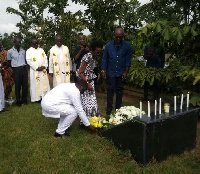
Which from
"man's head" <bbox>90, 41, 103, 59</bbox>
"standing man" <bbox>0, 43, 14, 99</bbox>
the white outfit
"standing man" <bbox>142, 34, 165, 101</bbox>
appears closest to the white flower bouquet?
the white outfit

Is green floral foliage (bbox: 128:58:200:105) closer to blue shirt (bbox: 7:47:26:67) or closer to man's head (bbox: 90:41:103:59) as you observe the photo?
man's head (bbox: 90:41:103:59)

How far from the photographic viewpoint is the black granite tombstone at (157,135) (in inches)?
142

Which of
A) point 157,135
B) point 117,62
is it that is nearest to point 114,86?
point 117,62

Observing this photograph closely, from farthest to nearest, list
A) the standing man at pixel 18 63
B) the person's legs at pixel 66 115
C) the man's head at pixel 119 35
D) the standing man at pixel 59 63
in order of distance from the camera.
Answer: the standing man at pixel 59 63 → the standing man at pixel 18 63 → the man's head at pixel 119 35 → the person's legs at pixel 66 115

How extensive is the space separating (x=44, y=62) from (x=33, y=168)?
4859 millimetres

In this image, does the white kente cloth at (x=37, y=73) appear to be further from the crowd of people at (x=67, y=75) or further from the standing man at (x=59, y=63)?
the standing man at (x=59, y=63)

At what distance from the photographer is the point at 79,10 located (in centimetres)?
1048

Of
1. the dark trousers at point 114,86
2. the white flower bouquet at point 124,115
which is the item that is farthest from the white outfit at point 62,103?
the dark trousers at point 114,86

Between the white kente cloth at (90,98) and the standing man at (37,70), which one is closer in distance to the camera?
the white kente cloth at (90,98)

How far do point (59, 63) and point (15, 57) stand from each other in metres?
1.28

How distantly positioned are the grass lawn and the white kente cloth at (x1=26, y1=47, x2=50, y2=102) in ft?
9.02

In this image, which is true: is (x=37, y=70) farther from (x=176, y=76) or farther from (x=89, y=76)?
(x=176, y=76)

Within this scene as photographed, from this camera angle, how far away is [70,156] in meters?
4.00

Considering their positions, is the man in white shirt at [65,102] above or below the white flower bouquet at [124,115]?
above
